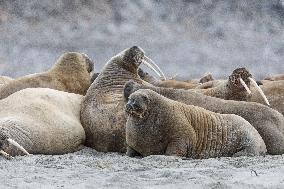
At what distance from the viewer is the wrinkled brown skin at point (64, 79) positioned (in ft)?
28.9

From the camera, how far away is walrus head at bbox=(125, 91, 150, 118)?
20.7 ft

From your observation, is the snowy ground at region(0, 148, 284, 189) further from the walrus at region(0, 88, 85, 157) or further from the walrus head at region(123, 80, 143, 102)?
the walrus head at region(123, 80, 143, 102)

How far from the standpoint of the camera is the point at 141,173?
5.07 m

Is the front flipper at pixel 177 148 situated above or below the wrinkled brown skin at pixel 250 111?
below

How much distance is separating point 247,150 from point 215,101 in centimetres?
74

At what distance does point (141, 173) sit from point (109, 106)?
260 cm

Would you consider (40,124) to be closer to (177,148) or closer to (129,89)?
(129,89)

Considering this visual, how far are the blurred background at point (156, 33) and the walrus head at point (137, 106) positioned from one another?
12.4 m

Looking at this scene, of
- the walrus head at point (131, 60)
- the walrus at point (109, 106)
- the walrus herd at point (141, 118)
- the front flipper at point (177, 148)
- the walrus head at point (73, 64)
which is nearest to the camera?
the front flipper at point (177, 148)

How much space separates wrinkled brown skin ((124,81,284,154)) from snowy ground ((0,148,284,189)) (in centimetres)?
111

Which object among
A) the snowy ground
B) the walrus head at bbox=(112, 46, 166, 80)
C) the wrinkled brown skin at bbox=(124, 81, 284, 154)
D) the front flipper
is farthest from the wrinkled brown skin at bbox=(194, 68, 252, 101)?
the snowy ground

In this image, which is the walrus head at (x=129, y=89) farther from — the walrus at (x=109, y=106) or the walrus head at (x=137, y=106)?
the walrus head at (x=137, y=106)

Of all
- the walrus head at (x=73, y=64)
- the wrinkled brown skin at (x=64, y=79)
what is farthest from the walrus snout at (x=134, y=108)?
the walrus head at (x=73, y=64)

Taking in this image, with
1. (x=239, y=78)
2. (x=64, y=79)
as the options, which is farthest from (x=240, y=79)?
(x=64, y=79)
